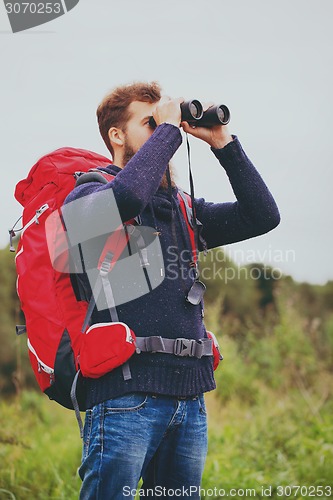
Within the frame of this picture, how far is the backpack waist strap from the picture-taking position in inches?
87.7

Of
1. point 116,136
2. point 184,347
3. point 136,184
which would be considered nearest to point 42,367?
point 184,347

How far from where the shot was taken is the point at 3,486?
12.9ft

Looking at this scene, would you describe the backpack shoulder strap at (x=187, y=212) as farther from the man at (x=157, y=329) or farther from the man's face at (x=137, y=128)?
the man's face at (x=137, y=128)

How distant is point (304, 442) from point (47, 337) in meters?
3.34

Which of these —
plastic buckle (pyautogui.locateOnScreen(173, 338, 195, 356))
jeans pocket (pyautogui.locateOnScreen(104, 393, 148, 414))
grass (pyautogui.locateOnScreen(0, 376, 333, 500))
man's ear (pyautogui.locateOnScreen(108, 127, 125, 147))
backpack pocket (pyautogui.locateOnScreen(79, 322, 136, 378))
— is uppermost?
man's ear (pyautogui.locateOnScreen(108, 127, 125, 147))

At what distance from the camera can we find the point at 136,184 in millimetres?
2152

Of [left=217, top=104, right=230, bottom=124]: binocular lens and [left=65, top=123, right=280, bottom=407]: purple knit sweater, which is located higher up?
[left=217, top=104, right=230, bottom=124]: binocular lens

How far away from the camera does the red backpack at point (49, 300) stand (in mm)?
A: 2232

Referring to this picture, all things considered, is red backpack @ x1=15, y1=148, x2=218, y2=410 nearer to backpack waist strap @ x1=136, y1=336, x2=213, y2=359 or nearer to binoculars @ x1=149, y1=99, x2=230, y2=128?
backpack waist strap @ x1=136, y1=336, x2=213, y2=359

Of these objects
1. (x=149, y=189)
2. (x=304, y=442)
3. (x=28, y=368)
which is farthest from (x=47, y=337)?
(x=28, y=368)

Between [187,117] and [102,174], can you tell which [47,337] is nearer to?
[102,174]

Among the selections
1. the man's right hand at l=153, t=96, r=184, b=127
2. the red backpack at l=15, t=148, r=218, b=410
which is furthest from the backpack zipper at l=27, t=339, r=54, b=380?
the man's right hand at l=153, t=96, r=184, b=127

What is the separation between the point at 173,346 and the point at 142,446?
13.9 inches

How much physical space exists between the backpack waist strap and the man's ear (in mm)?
859
